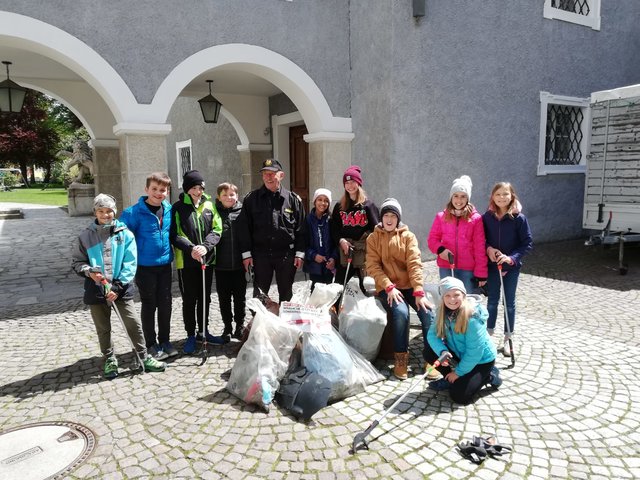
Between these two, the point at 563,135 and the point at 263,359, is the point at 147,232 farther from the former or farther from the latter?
the point at 563,135

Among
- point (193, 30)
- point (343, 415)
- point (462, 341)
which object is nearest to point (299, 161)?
point (193, 30)

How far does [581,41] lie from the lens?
1039cm

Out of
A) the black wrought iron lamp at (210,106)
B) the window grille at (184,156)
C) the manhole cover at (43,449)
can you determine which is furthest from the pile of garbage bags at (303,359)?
the window grille at (184,156)

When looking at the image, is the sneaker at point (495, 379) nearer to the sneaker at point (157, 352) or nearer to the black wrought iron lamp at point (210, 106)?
the sneaker at point (157, 352)

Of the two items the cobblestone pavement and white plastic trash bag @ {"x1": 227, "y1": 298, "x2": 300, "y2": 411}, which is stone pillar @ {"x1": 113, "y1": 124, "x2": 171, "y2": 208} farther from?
white plastic trash bag @ {"x1": 227, "y1": 298, "x2": 300, "y2": 411}

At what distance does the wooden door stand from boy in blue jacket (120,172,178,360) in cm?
659

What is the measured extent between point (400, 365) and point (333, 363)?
27.1 inches

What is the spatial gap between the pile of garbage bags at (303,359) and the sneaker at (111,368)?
106 centimetres

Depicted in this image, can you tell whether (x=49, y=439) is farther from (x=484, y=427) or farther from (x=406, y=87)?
(x=406, y=87)

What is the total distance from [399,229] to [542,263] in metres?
5.47

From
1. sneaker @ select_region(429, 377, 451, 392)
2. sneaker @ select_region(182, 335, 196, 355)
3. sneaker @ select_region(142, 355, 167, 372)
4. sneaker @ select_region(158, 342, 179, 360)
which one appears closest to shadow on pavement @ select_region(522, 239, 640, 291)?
sneaker @ select_region(429, 377, 451, 392)

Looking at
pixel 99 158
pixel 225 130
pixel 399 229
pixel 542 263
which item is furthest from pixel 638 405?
pixel 225 130

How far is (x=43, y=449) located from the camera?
122 inches

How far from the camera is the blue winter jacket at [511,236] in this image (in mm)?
4375
